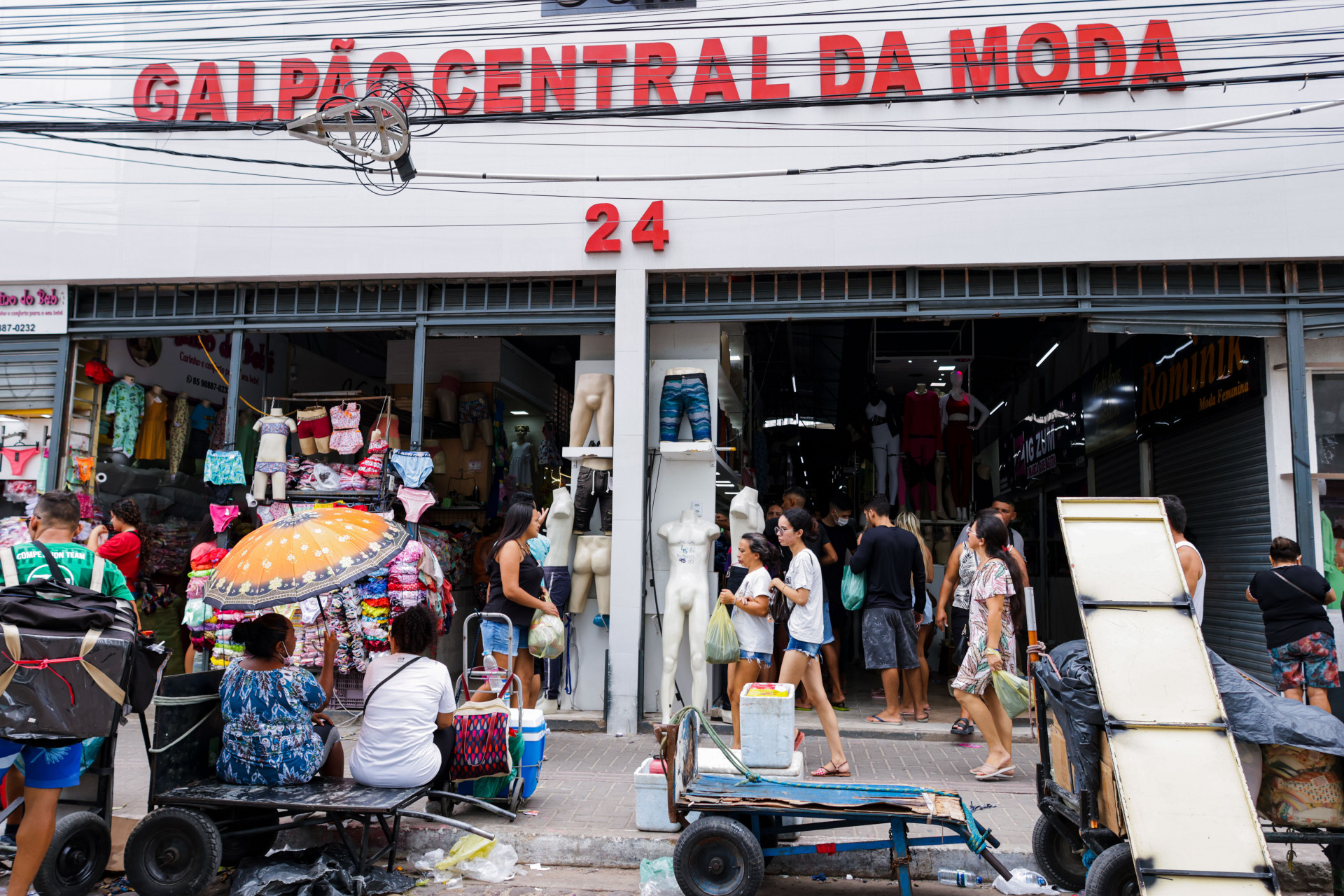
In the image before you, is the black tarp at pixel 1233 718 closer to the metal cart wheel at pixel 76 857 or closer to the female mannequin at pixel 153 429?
the metal cart wheel at pixel 76 857

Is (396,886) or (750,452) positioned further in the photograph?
(750,452)

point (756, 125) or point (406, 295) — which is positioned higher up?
point (756, 125)

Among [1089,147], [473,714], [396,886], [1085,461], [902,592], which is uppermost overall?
[1089,147]

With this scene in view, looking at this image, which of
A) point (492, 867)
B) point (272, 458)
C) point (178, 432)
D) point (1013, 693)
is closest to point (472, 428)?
point (272, 458)

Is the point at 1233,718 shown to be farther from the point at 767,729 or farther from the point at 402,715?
the point at 402,715

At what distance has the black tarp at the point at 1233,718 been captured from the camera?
4.11 m

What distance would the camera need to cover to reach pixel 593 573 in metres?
9.16

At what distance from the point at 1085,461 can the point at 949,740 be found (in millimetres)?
5851

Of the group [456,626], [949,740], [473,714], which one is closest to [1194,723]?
[473,714]

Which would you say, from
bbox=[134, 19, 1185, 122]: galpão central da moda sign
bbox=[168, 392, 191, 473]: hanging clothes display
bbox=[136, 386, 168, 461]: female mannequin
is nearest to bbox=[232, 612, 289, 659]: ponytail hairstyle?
bbox=[134, 19, 1185, 122]: galpão central da moda sign

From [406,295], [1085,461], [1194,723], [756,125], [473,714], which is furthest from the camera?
[1085,461]

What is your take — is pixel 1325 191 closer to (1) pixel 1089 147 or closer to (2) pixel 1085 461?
(1) pixel 1089 147

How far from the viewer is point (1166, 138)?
8.27 meters

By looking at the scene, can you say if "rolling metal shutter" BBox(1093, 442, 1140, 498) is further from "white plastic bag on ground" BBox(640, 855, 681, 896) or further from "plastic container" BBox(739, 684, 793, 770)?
"white plastic bag on ground" BBox(640, 855, 681, 896)
